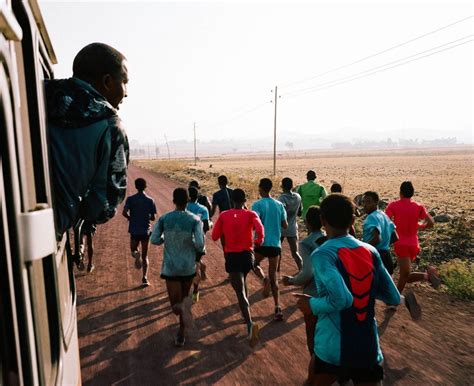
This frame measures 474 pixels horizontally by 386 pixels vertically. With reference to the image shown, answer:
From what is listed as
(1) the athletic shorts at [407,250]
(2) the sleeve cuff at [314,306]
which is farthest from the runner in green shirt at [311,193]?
(2) the sleeve cuff at [314,306]

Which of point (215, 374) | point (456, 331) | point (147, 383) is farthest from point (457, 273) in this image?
point (147, 383)

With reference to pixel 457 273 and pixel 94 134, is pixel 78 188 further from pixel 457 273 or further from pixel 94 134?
pixel 457 273

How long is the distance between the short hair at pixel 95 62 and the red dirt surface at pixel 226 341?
12.8ft

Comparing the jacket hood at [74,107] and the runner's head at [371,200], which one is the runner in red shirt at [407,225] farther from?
the jacket hood at [74,107]

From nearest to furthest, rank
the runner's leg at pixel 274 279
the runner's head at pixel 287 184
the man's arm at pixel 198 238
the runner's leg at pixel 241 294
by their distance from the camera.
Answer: the man's arm at pixel 198 238 < the runner's leg at pixel 241 294 < the runner's leg at pixel 274 279 < the runner's head at pixel 287 184

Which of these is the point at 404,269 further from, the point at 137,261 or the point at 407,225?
the point at 137,261

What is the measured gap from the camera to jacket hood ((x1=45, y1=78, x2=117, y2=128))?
166 cm

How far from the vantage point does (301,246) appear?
4.63m

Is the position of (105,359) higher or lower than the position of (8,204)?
lower

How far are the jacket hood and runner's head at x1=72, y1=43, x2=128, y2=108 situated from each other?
0.21 m

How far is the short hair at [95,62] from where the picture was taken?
1.93 m

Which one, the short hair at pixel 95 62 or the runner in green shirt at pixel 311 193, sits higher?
the short hair at pixel 95 62

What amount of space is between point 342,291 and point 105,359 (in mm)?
3694

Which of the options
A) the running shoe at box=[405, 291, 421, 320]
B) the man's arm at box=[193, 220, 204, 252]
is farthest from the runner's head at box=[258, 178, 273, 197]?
the running shoe at box=[405, 291, 421, 320]
